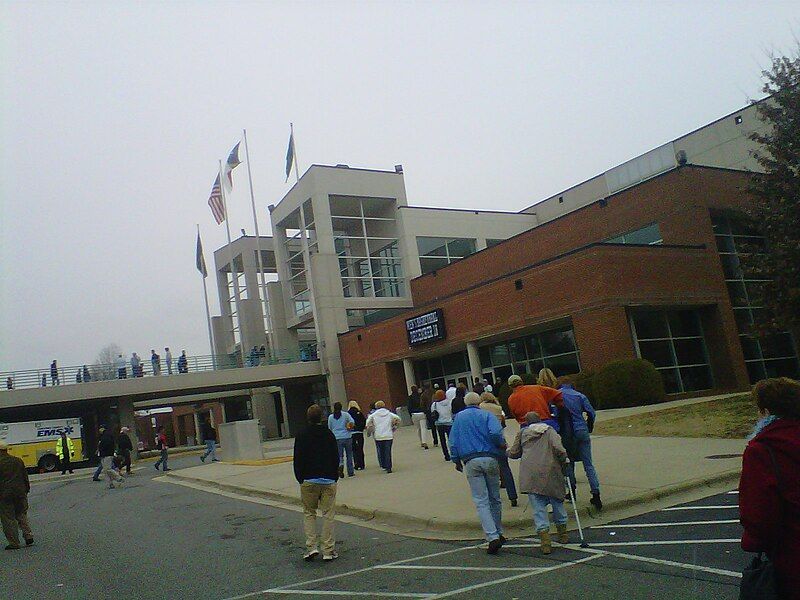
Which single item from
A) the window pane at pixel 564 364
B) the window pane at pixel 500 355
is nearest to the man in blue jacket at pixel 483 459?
the window pane at pixel 564 364

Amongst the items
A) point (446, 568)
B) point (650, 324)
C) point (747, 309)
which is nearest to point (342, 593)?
point (446, 568)

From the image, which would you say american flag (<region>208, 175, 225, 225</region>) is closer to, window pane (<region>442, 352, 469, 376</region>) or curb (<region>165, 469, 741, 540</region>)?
window pane (<region>442, 352, 469, 376</region>)

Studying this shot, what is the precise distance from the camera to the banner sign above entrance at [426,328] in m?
34.1

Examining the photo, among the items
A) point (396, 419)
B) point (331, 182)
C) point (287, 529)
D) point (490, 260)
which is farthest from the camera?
point (331, 182)

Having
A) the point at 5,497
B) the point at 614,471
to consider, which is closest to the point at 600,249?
the point at 614,471

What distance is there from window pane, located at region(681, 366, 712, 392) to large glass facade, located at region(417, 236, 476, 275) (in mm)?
20124

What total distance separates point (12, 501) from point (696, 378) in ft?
84.4

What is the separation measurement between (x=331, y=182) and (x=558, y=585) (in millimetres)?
39741

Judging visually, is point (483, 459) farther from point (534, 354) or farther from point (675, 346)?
point (534, 354)

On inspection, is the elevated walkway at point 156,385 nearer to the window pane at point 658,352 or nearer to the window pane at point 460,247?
the window pane at point 460,247

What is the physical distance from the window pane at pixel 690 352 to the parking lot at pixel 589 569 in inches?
859

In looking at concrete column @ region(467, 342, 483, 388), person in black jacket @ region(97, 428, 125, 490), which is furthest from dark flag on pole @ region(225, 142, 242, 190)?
person in black jacket @ region(97, 428, 125, 490)

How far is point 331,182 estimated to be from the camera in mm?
44188

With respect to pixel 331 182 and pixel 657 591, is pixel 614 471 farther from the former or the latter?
pixel 331 182
